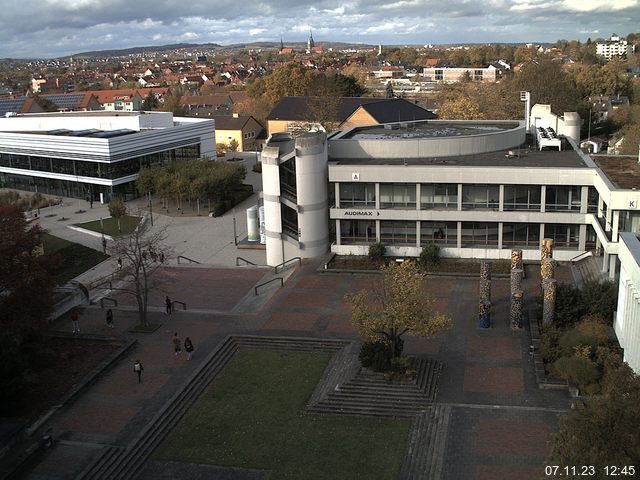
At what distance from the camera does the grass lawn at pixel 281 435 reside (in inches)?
905

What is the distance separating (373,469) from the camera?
22.6 metres

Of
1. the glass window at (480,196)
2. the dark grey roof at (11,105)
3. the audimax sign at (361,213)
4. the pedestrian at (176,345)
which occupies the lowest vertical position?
the pedestrian at (176,345)

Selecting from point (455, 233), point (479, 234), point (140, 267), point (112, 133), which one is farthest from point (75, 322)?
point (112, 133)

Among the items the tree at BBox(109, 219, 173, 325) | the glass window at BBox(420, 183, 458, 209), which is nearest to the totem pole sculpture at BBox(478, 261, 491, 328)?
the glass window at BBox(420, 183, 458, 209)

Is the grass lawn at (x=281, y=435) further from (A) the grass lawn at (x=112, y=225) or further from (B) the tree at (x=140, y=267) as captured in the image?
(A) the grass lawn at (x=112, y=225)

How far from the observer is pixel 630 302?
25703 millimetres

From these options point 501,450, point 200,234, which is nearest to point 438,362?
point 501,450

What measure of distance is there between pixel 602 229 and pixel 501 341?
428 inches

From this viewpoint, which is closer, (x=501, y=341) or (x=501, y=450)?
(x=501, y=450)

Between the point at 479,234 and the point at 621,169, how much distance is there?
947cm

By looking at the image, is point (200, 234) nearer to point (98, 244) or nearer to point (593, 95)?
point (98, 244)

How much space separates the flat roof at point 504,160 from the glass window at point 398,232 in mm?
4442

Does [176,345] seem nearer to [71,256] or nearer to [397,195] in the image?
[397,195]

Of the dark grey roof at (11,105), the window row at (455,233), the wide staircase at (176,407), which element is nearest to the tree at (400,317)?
the wide staircase at (176,407)
